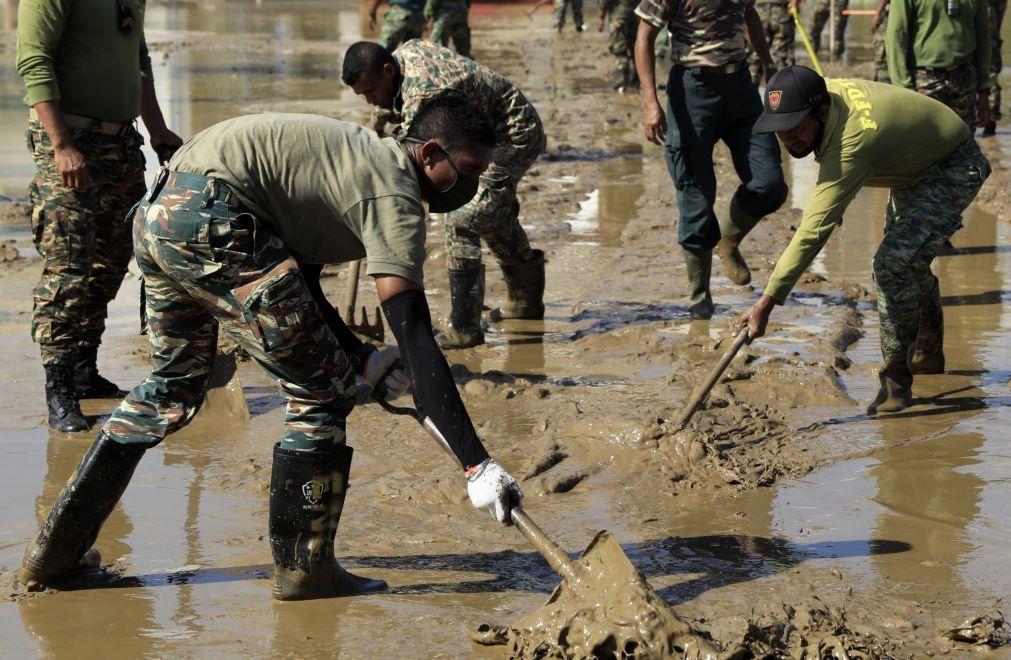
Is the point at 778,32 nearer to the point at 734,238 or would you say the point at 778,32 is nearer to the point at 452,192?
the point at 734,238

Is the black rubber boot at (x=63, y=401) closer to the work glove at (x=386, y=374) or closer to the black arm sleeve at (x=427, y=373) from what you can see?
the work glove at (x=386, y=374)

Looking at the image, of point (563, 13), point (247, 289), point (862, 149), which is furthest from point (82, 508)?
point (563, 13)

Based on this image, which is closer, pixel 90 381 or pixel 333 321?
pixel 333 321

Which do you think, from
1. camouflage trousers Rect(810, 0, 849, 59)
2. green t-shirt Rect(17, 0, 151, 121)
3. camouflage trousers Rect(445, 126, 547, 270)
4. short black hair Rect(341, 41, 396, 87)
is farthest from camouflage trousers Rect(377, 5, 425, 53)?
camouflage trousers Rect(810, 0, 849, 59)

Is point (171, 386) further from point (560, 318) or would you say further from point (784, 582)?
point (560, 318)

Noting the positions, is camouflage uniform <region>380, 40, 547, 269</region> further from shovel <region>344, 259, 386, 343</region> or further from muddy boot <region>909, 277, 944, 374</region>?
muddy boot <region>909, 277, 944, 374</region>

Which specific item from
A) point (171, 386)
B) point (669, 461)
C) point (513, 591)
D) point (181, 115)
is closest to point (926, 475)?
point (669, 461)

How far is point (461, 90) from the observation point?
5.59 metres

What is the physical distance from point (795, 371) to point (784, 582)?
1.93 metres

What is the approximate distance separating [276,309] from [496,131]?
2.79 meters

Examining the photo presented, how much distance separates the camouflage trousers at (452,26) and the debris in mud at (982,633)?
11.2 m

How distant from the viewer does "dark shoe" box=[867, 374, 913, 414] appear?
16.7ft

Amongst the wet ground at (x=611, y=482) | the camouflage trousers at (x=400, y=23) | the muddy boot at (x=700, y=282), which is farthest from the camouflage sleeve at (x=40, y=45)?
the camouflage trousers at (x=400, y=23)

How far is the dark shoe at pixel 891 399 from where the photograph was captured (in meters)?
5.10
